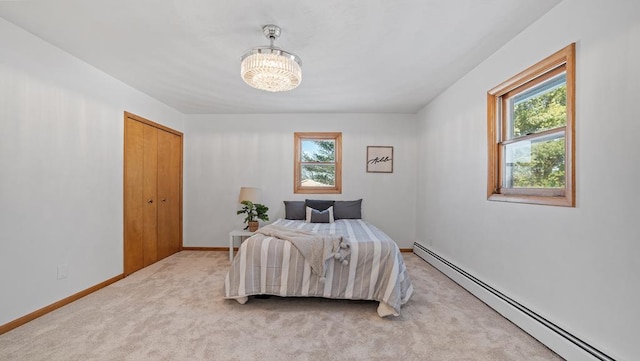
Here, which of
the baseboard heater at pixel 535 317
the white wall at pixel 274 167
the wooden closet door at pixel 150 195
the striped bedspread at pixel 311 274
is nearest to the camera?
the baseboard heater at pixel 535 317

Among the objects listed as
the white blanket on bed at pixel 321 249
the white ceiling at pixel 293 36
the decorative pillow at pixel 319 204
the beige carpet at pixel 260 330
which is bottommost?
the beige carpet at pixel 260 330

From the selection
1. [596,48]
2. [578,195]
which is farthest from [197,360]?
[596,48]

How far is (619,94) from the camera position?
1520 mm

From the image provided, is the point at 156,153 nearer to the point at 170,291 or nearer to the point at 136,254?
the point at 136,254

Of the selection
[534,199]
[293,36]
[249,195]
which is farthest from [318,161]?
[534,199]

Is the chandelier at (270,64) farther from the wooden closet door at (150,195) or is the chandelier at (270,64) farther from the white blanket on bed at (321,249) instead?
the wooden closet door at (150,195)

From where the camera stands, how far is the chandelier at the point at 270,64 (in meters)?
2.10

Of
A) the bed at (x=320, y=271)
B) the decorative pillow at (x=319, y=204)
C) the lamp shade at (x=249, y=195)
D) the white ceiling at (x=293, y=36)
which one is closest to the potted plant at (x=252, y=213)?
the lamp shade at (x=249, y=195)

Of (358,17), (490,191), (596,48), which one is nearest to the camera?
(596,48)

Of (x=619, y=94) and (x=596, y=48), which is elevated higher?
(x=596, y=48)

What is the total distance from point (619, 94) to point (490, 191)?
1.29 meters

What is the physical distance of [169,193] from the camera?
4340mm

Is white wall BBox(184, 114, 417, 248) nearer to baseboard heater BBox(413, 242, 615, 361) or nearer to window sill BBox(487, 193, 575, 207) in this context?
baseboard heater BBox(413, 242, 615, 361)

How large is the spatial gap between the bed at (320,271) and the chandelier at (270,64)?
4.93 ft
